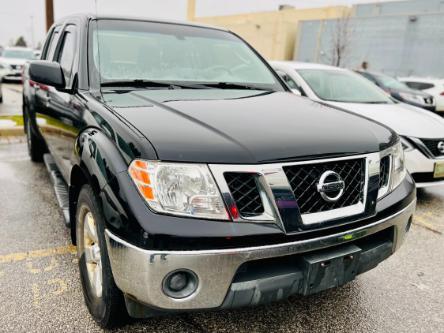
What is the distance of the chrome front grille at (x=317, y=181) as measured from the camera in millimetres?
1775

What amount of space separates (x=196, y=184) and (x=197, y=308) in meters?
0.52

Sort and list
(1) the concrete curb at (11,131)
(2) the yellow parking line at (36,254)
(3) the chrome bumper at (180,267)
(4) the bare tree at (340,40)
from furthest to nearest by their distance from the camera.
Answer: (4) the bare tree at (340,40) → (1) the concrete curb at (11,131) → (2) the yellow parking line at (36,254) → (3) the chrome bumper at (180,267)

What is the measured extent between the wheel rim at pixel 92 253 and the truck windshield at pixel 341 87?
3965mm

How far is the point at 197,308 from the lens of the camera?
168 centimetres

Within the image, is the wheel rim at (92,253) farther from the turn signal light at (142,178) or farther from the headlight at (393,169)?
the headlight at (393,169)

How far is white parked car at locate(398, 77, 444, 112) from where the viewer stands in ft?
39.9

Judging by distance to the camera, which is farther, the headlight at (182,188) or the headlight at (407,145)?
the headlight at (407,145)

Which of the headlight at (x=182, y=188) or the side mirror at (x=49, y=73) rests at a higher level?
the side mirror at (x=49, y=73)

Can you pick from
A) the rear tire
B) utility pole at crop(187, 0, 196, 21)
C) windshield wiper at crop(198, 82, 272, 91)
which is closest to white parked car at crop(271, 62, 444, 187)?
windshield wiper at crop(198, 82, 272, 91)

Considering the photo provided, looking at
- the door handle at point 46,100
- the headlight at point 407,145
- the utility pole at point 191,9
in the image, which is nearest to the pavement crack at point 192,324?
the door handle at point 46,100

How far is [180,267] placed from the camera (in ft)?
5.22

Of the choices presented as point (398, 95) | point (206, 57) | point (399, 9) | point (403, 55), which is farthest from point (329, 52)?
point (206, 57)

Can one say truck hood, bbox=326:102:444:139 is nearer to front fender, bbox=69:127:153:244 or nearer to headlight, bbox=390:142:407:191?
headlight, bbox=390:142:407:191

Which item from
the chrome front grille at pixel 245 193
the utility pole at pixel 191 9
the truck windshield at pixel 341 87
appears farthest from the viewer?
the utility pole at pixel 191 9
